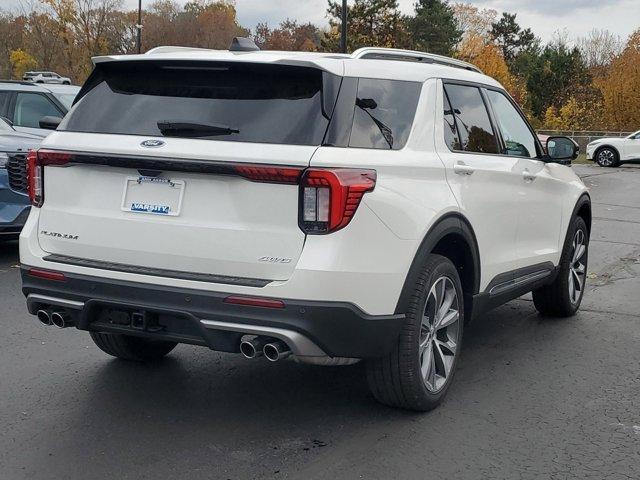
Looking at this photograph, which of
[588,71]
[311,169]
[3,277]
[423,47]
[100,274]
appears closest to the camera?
[311,169]

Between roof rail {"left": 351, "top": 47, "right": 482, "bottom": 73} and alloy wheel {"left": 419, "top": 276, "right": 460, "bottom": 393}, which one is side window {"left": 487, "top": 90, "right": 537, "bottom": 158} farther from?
alloy wheel {"left": 419, "top": 276, "right": 460, "bottom": 393}

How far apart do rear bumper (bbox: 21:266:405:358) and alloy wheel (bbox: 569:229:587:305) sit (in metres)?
3.15

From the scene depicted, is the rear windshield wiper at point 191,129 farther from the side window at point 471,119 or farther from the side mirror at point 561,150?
the side mirror at point 561,150

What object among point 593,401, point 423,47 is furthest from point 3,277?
point 423,47

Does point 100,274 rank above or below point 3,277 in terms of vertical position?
above

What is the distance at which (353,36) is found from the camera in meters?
58.1

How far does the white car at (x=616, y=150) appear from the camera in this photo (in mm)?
31797

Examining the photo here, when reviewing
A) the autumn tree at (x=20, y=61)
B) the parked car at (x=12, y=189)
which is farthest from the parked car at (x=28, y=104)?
the autumn tree at (x=20, y=61)

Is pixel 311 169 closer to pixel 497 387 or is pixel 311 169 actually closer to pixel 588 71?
pixel 497 387

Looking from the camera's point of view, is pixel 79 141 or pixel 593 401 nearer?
pixel 79 141

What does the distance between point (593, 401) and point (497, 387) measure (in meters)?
0.54

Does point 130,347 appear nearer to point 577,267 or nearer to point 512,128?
point 512,128

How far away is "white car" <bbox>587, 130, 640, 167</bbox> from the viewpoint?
31.8m

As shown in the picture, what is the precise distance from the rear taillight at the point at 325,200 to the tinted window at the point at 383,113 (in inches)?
→ 9.4
